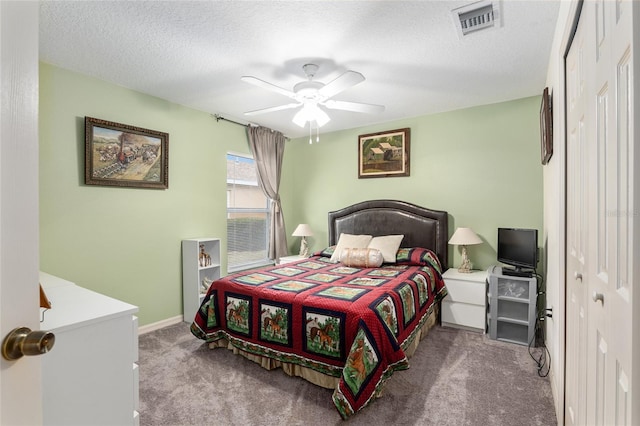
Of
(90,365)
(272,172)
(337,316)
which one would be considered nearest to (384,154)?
(272,172)

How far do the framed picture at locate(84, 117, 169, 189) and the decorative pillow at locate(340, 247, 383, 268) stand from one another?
2263mm

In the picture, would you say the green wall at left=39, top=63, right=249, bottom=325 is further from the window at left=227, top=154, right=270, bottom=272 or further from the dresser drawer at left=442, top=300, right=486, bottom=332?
the dresser drawer at left=442, top=300, right=486, bottom=332

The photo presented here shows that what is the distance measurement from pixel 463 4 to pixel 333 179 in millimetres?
3164

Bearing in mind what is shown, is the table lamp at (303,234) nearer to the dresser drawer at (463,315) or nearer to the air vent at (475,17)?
the dresser drawer at (463,315)

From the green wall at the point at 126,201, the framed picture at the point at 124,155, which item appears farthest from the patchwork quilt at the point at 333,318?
the framed picture at the point at 124,155

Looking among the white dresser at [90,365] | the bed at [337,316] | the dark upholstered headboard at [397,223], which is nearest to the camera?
the white dresser at [90,365]

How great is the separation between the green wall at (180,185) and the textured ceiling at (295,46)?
32 cm

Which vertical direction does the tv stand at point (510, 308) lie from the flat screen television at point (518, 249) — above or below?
below

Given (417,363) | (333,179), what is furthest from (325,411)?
(333,179)

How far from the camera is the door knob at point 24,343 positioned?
0.60 meters

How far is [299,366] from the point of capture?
2.38 m

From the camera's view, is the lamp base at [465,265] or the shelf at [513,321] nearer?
the shelf at [513,321]

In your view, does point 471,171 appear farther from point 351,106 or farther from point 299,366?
point 299,366

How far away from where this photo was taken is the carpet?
193 cm
